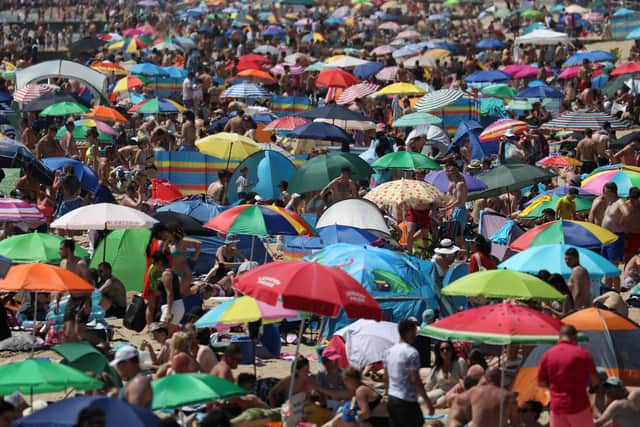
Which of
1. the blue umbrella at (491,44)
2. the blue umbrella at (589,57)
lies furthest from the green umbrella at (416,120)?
Result: the blue umbrella at (491,44)

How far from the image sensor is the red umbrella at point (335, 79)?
2911 centimetres

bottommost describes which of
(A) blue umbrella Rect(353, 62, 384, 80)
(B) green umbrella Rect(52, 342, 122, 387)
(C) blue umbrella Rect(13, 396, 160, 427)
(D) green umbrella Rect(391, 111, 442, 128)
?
(A) blue umbrella Rect(353, 62, 384, 80)

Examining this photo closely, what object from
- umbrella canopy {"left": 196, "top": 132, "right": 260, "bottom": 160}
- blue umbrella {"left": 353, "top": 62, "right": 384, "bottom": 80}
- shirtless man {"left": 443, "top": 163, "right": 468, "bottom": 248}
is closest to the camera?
shirtless man {"left": 443, "top": 163, "right": 468, "bottom": 248}

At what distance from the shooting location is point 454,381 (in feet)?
36.7

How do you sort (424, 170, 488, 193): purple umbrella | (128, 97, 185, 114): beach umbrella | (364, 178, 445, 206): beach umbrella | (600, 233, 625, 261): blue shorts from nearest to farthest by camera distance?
(364, 178, 445, 206): beach umbrella < (600, 233, 625, 261): blue shorts < (424, 170, 488, 193): purple umbrella < (128, 97, 185, 114): beach umbrella

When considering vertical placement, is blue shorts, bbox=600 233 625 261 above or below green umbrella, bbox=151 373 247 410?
below

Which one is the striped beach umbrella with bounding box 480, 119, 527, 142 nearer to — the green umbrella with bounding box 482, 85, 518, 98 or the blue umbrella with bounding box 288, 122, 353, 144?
the blue umbrella with bounding box 288, 122, 353, 144

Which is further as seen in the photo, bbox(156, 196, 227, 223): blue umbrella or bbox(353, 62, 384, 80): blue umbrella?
bbox(353, 62, 384, 80): blue umbrella

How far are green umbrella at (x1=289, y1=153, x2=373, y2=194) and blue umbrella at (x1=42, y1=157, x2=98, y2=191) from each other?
255 cm

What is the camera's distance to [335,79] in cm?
2928

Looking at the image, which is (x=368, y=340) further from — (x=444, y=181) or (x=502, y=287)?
(x=444, y=181)

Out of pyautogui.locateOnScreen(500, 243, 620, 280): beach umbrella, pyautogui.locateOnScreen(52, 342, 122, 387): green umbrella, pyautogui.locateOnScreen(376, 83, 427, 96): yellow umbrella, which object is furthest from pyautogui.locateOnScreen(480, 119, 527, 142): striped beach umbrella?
pyautogui.locateOnScreen(52, 342, 122, 387): green umbrella

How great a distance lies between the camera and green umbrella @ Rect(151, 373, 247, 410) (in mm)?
8922

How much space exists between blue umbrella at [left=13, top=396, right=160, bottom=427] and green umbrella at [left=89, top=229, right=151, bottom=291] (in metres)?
6.70
